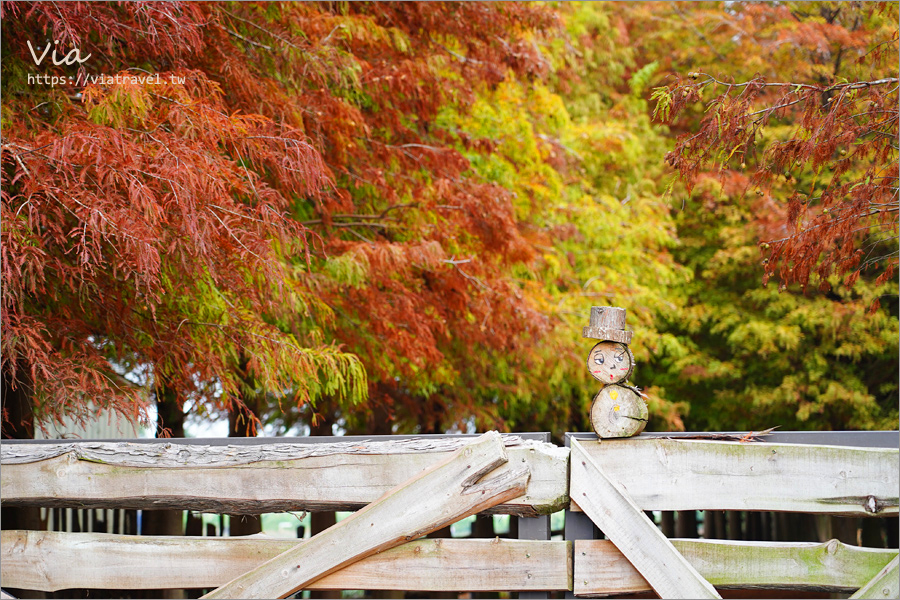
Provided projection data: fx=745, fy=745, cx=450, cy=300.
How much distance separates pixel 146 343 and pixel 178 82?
163 cm

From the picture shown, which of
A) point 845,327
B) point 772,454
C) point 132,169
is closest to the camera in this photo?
point 772,454

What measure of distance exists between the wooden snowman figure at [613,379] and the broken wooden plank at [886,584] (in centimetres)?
105

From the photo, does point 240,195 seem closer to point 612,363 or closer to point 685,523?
point 612,363

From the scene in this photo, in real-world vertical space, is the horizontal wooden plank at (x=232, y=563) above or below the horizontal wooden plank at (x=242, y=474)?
below

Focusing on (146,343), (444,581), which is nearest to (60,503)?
(146,343)

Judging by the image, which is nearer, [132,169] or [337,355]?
[132,169]

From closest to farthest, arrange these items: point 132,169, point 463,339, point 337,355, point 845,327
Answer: point 132,169 → point 337,355 → point 463,339 → point 845,327

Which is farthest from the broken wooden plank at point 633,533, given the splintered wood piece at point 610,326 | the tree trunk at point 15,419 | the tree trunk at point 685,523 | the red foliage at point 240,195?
the tree trunk at point 685,523

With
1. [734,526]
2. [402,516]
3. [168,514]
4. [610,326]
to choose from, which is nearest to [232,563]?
[402,516]

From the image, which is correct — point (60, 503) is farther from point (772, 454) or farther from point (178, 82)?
point (772, 454)

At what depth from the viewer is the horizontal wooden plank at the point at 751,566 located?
3.11 metres

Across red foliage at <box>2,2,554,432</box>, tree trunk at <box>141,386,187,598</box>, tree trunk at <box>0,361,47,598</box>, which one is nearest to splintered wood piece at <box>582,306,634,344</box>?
red foliage at <box>2,2,554,432</box>

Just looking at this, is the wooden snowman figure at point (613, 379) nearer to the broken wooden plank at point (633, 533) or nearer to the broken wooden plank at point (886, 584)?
the broken wooden plank at point (633, 533)

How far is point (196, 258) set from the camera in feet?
13.9
